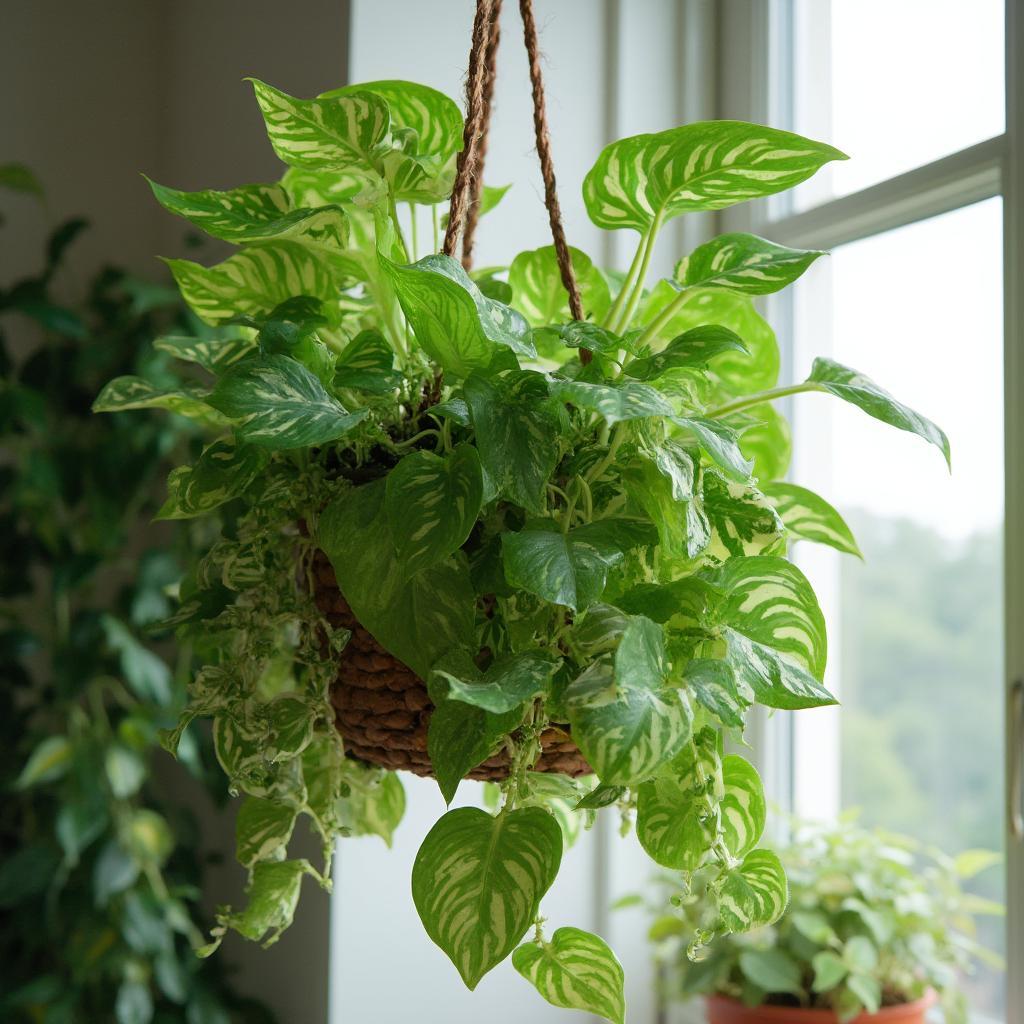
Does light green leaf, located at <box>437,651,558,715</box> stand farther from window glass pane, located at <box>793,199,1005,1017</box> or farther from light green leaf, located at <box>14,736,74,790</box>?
light green leaf, located at <box>14,736,74,790</box>

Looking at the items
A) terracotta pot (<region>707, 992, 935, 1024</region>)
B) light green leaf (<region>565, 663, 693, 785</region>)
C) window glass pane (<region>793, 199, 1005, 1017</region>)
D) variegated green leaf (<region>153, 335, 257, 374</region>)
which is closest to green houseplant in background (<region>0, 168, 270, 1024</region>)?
terracotta pot (<region>707, 992, 935, 1024</region>)

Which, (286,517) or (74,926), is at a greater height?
(286,517)

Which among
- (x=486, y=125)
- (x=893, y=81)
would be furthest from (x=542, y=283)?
(x=893, y=81)

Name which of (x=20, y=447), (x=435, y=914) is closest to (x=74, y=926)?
(x=20, y=447)

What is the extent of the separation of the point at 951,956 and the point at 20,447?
1.52 metres

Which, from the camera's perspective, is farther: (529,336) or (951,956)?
(951,956)

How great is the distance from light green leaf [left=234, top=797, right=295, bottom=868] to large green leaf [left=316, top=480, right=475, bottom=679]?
0.25 m

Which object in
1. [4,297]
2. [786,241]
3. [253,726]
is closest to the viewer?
[253,726]

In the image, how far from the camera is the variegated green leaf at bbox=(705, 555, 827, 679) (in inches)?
A: 24.9

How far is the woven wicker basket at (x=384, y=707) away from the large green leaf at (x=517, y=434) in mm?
137

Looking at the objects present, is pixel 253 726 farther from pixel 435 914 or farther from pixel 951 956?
pixel 951 956

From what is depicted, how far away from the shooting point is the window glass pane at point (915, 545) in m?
1.36

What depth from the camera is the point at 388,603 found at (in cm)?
62

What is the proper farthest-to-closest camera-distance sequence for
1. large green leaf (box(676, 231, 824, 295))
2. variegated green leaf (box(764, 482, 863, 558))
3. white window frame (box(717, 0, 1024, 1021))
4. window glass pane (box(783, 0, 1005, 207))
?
1. window glass pane (box(783, 0, 1005, 207))
2. white window frame (box(717, 0, 1024, 1021))
3. variegated green leaf (box(764, 482, 863, 558))
4. large green leaf (box(676, 231, 824, 295))
